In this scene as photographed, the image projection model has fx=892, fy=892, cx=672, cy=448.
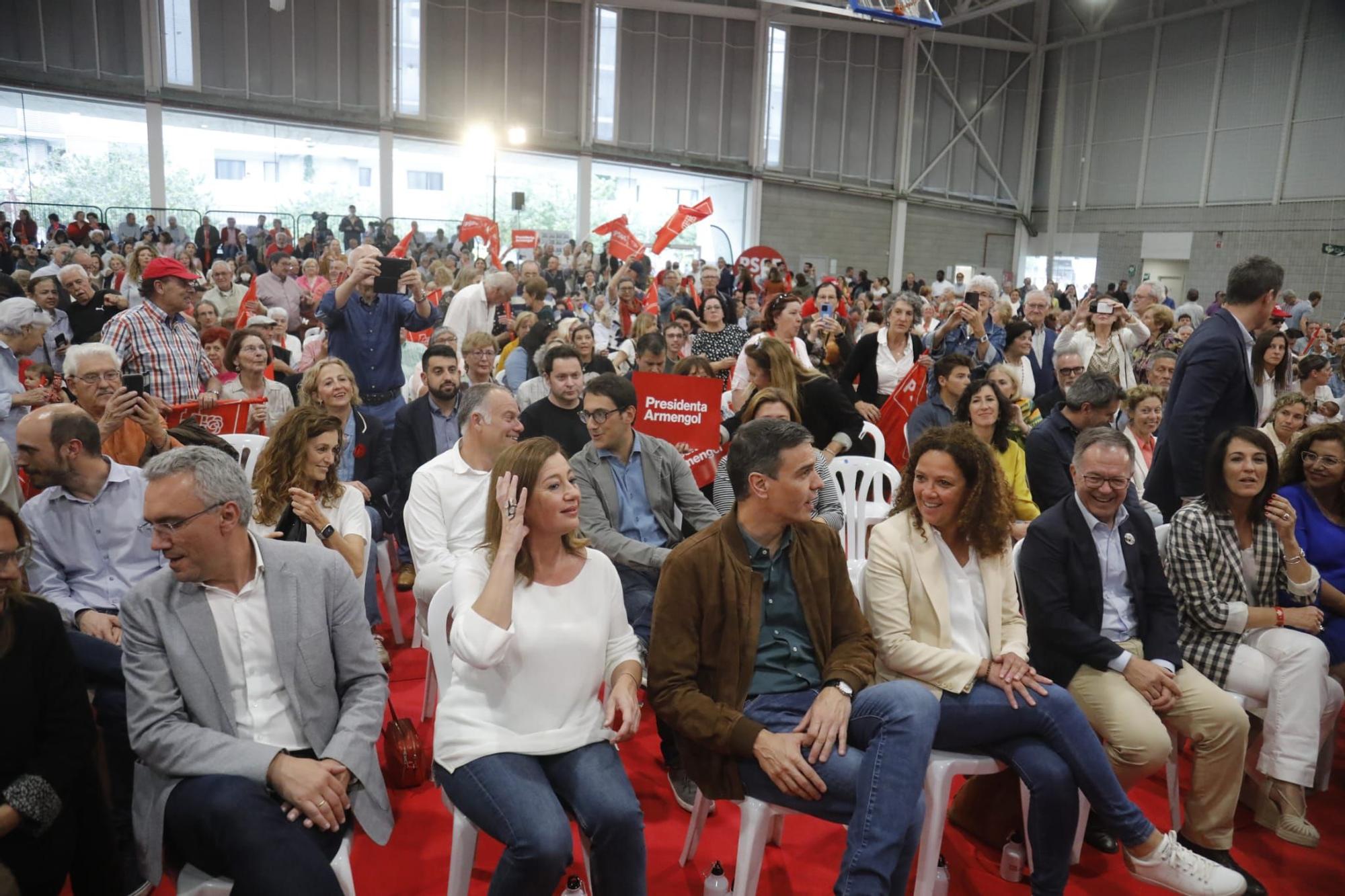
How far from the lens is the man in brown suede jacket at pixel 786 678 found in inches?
86.1

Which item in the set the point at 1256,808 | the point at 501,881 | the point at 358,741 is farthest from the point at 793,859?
the point at 1256,808

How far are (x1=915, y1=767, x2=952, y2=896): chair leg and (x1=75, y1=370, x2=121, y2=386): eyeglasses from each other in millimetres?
3267

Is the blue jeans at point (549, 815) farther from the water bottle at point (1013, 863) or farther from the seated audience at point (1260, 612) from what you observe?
the seated audience at point (1260, 612)

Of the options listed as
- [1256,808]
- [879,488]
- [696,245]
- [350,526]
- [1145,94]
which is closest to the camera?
[1256,808]

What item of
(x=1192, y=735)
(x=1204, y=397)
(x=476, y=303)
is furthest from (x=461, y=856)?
(x=476, y=303)

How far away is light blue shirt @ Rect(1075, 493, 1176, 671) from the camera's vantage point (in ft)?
9.60

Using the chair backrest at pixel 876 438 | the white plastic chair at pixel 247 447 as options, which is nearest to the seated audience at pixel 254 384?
the white plastic chair at pixel 247 447

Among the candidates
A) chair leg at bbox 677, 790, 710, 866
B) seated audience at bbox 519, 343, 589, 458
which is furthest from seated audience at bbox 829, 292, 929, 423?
chair leg at bbox 677, 790, 710, 866

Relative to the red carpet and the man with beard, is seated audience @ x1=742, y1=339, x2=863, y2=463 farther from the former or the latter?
the man with beard

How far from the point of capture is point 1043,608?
2836mm

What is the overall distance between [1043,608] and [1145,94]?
19691 millimetres

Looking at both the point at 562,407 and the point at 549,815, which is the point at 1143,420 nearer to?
the point at 562,407

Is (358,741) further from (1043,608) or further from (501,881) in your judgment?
(1043,608)

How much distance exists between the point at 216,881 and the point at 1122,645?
8.74ft
